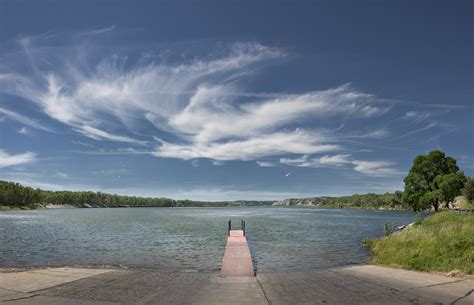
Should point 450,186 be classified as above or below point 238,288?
above

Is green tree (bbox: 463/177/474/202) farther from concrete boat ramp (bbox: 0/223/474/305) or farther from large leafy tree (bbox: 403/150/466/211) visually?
concrete boat ramp (bbox: 0/223/474/305)

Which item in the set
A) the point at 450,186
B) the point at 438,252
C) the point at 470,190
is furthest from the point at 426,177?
the point at 438,252

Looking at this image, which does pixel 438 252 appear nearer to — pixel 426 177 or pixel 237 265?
→ pixel 237 265

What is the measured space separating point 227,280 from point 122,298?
201 inches

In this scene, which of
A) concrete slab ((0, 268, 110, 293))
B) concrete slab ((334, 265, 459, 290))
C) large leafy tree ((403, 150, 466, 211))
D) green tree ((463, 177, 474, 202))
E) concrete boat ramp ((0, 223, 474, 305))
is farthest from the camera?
green tree ((463, 177, 474, 202))

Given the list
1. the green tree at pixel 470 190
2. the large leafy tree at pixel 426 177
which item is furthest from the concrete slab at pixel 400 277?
the green tree at pixel 470 190

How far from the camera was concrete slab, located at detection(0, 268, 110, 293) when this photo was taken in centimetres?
1346

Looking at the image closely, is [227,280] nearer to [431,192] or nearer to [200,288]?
[200,288]

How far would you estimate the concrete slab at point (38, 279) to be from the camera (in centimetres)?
1346

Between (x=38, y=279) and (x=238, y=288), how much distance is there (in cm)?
833

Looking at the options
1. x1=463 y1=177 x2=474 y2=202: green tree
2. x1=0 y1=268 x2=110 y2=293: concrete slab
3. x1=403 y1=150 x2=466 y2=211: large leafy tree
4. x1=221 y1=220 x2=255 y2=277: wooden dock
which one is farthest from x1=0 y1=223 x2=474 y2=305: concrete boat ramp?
x1=463 y1=177 x2=474 y2=202: green tree

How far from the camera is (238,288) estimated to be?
557 inches

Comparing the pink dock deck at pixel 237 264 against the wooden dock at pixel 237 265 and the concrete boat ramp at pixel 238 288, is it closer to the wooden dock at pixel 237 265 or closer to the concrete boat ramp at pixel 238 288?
the wooden dock at pixel 237 265

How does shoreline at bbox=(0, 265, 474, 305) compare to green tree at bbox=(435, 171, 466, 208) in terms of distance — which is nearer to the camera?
shoreline at bbox=(0, 265, 474, 305)
